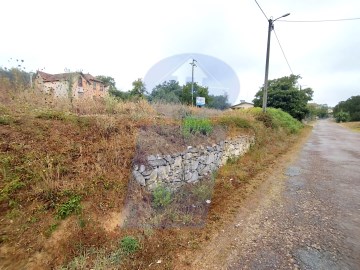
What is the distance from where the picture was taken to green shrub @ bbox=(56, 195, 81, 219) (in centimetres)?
276

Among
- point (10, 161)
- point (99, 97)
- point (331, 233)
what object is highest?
point (99, 97)

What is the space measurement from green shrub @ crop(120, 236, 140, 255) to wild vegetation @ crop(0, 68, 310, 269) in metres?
0.01

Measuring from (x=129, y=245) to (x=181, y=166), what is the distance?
217cm

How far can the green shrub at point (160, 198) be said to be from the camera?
370 cm

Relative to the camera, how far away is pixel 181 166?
4668 mm

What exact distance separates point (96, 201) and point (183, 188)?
2.02 metres

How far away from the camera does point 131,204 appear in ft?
11.1

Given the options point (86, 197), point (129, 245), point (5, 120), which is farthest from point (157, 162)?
point (5, 120)

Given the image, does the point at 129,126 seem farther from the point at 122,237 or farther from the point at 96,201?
the point at 122,237

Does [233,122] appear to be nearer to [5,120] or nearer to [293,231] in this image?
[293,231]

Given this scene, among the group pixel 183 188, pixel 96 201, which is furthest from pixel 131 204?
pixel 183 188

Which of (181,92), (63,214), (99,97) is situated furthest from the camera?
(181,92)

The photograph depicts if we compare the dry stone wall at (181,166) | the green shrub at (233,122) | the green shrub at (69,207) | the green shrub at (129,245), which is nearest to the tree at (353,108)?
the green shrub at (233,122)

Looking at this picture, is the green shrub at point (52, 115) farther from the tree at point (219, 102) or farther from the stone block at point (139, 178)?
the tree at point (219, 102)
